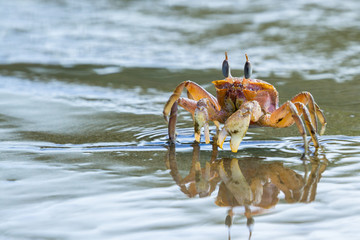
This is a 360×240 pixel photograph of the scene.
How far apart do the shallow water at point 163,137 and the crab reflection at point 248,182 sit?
0.5 inches

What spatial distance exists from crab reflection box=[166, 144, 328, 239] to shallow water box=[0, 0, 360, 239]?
1 centimetres

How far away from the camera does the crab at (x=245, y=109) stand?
4.23m

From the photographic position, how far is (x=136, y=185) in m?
3.71

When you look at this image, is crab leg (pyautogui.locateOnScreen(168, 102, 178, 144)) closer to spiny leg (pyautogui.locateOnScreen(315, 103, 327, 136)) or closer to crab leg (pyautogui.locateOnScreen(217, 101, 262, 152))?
crab leg (pyautogui.locateOnScreen(217, 101, 262, 152))

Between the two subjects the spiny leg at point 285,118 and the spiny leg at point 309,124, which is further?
the spiny leg at point 309,124

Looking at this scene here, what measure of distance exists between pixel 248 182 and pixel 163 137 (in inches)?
58.2

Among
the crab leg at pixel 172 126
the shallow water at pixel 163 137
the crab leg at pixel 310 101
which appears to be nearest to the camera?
the shallow water at pixel 163 137

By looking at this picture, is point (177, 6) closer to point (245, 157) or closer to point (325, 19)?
point (325, 19)

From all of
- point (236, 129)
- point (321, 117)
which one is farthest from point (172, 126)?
point (321, 117)

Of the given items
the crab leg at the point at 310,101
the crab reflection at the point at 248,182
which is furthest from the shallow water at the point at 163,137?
the crab leg at the point at 310,101

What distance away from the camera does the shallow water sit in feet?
10.2

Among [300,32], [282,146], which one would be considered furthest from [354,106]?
[300,32]

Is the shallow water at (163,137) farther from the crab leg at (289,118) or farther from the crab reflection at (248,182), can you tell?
the crab leg at (289,118)

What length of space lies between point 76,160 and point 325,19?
776 centimetres
